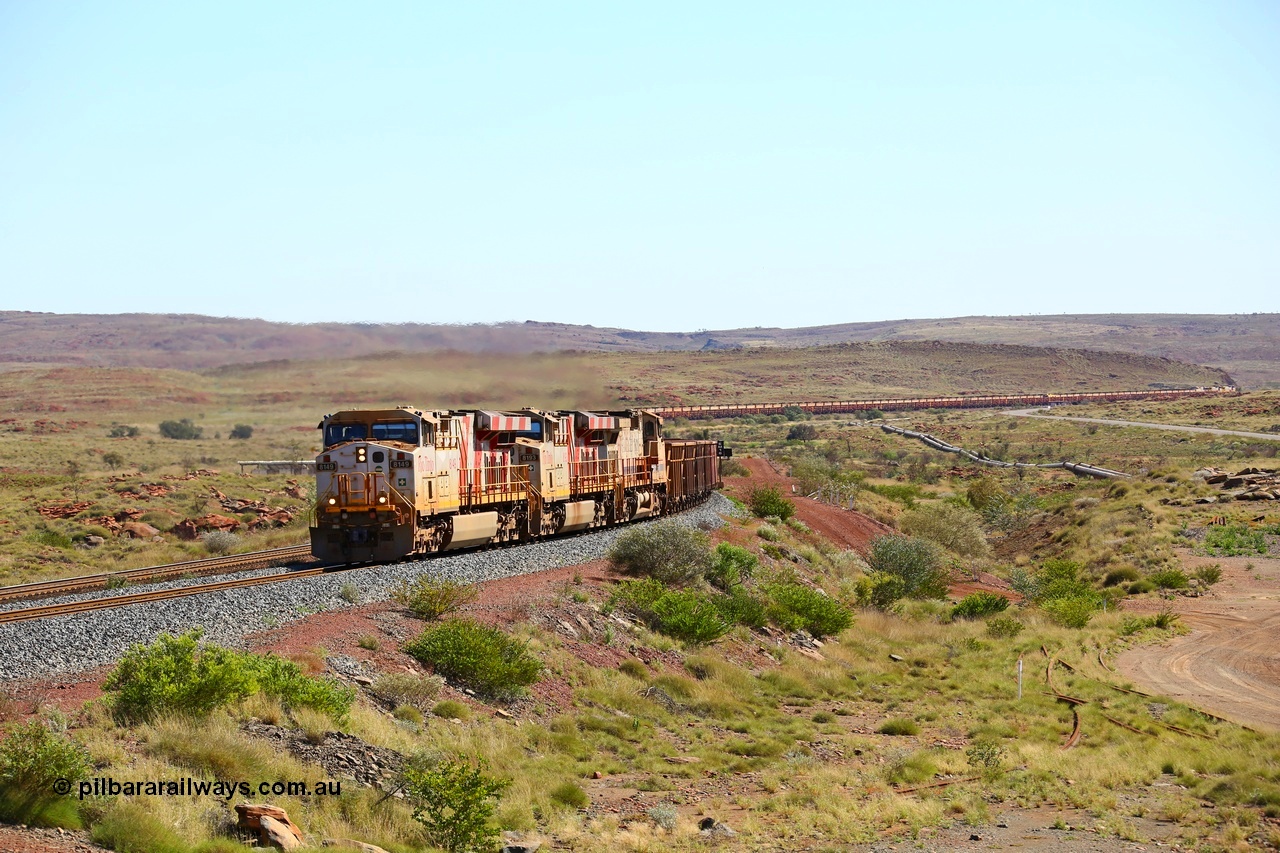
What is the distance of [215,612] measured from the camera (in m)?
18.5

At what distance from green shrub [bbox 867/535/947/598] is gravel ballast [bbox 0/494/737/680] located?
14.9 m

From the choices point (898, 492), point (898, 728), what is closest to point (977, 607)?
point (898, 728)

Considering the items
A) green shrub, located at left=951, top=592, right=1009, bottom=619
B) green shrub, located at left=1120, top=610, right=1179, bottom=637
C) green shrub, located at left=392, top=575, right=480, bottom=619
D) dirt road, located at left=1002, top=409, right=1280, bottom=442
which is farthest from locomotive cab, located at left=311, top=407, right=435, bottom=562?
dirt road, located at left=1002, top=409, right=1280, bottom=442

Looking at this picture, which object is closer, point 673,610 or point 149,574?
point 673,610

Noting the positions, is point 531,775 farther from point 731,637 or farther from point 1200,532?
point 1200,532

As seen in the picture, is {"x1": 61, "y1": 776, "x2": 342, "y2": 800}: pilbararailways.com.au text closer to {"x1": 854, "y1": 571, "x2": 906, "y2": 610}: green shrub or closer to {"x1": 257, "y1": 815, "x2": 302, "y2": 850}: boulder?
{"x1": 257, "y1": 815, "x2": 302, "y2": 850}: boulder

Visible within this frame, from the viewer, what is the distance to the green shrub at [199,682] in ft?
42.2

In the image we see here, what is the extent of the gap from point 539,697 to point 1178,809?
30.5 feet

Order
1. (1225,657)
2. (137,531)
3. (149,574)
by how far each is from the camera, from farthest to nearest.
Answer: (137,531)
(1225,657)
(149,574)

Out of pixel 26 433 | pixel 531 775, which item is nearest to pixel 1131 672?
pixel 531 775

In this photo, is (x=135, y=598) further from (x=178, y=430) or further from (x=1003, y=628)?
(x=178, y=430)

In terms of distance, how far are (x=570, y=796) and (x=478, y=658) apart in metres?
3.61

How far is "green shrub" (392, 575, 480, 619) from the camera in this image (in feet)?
66.0

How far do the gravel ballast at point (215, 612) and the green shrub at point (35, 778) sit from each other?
4.49 meters
